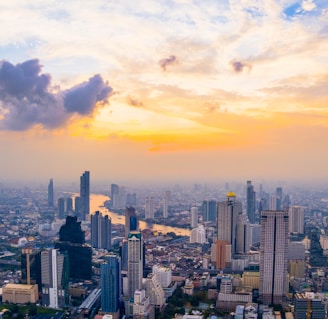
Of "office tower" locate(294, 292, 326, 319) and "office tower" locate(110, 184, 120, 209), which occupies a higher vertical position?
"office tower" locate(110, 184, 120, 209)

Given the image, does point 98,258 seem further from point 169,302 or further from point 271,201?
point 271,201

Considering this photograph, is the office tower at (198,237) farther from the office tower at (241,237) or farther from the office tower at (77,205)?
the office tower at (77,205)

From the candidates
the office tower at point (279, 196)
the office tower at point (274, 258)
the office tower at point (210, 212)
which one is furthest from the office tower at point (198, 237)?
the office tower at point (274, 258)

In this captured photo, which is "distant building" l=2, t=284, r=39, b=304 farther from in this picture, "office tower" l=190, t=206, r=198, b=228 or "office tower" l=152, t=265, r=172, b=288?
"office tower" l=190, t=206, r=198, b=228

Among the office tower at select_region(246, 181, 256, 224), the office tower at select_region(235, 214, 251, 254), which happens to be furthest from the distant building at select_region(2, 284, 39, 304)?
the office tower at select_region(246, 181, 256, 224)

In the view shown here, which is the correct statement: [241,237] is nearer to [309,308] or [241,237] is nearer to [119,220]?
[309,308]

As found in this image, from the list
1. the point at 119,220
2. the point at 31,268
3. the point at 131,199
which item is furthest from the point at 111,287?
the point at 131,199
